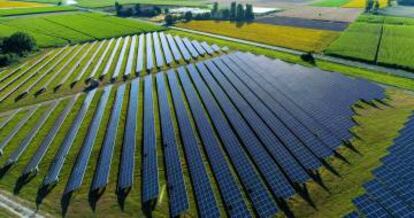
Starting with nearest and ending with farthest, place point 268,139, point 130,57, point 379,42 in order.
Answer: point 268,139 → point 130,57 → point 379,42

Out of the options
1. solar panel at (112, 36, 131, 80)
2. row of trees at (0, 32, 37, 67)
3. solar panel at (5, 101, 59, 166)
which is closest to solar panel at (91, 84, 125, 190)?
solar panel at (5, 101, 59, 166)

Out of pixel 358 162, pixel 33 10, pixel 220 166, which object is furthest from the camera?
pixel 33 10

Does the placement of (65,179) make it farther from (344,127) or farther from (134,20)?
(134,20)

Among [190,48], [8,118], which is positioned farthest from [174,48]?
[8,118]

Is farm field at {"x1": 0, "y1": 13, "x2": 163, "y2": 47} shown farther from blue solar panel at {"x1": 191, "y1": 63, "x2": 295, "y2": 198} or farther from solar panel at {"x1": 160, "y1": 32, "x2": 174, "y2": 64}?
blue solar panel at {"x1": 191, "y1": 63, "x2": 295, "y2": 198}

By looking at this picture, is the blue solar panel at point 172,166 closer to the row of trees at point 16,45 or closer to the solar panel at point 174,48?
the solar panel at point 174,48

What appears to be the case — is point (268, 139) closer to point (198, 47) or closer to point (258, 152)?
point (258, 152)

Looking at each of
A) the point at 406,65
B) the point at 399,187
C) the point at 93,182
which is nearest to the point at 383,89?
the point at 406,65

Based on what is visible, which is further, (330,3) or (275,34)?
(330,3)
